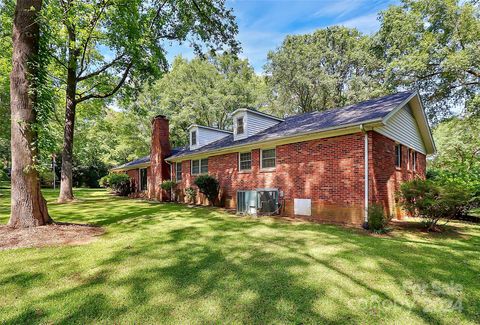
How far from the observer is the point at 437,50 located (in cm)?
1606

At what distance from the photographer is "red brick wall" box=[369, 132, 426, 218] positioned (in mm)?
7694

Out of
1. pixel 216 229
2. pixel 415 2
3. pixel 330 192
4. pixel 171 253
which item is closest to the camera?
pixel 171 253

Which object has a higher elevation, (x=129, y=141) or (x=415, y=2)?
(x=415, y=2)

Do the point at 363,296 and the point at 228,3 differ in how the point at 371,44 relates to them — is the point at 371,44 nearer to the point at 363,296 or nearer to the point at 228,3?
the point at 228,3

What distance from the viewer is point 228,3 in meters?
8.97

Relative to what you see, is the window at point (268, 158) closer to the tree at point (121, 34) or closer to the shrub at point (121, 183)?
the tree at point (121, 34)

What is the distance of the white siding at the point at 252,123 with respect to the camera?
42.3 feet

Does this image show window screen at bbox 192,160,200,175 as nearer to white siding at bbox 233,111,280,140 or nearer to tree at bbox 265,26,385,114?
white siding at bbox 233,111,280,140

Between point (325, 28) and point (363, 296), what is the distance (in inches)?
1146

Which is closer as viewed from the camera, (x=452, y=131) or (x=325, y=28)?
(x=452, y=131)

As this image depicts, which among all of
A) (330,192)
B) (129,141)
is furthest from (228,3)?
(129,141)

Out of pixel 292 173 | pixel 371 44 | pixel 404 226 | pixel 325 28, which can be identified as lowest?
pixel 404 226

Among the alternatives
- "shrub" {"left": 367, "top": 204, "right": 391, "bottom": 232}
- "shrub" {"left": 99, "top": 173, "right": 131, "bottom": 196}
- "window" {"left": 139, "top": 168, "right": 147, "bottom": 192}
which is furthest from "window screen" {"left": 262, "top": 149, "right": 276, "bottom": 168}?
"shrub" {"left": 99, "top": 173, "right": 131, "bottom": 196}

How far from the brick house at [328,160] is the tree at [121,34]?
181 inches
